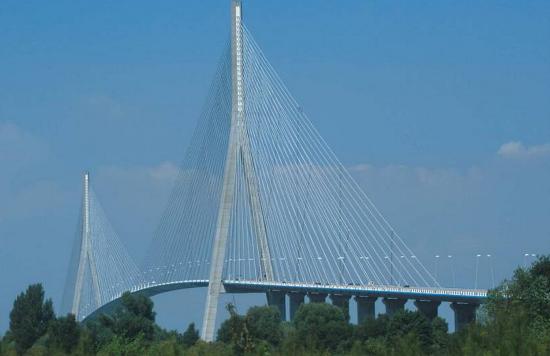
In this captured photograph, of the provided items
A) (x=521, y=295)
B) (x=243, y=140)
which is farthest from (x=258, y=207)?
(x=521, y=295)

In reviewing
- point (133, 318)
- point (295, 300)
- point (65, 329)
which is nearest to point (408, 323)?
point (133, 318)

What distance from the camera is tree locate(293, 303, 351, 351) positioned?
40250mm

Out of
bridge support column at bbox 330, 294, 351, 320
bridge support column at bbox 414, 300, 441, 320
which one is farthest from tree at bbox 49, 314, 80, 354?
bridge support column at bbox 330, 294, 351, 320

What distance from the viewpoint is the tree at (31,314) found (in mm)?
42875

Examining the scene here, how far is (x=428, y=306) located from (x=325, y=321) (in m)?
3.53

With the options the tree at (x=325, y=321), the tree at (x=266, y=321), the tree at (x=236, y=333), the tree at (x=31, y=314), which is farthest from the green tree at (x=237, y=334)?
the tree at (x=31, y=314)

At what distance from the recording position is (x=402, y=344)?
17.3 metres

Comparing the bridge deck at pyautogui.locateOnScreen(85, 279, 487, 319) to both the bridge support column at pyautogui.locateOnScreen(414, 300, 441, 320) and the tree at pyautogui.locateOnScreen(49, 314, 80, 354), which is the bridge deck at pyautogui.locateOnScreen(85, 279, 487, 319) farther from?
the tree at pyautogui.locateOnScreen(49, 314, 80, 354)

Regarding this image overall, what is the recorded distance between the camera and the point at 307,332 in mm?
34000

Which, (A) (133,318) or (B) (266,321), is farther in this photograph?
(B) (266,321)

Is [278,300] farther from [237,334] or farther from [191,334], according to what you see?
[237,334]

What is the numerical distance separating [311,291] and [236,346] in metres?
22.0

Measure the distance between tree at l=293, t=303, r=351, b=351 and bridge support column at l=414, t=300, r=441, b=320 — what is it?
2415 mm

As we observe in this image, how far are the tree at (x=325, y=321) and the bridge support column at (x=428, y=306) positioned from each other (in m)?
2.41
